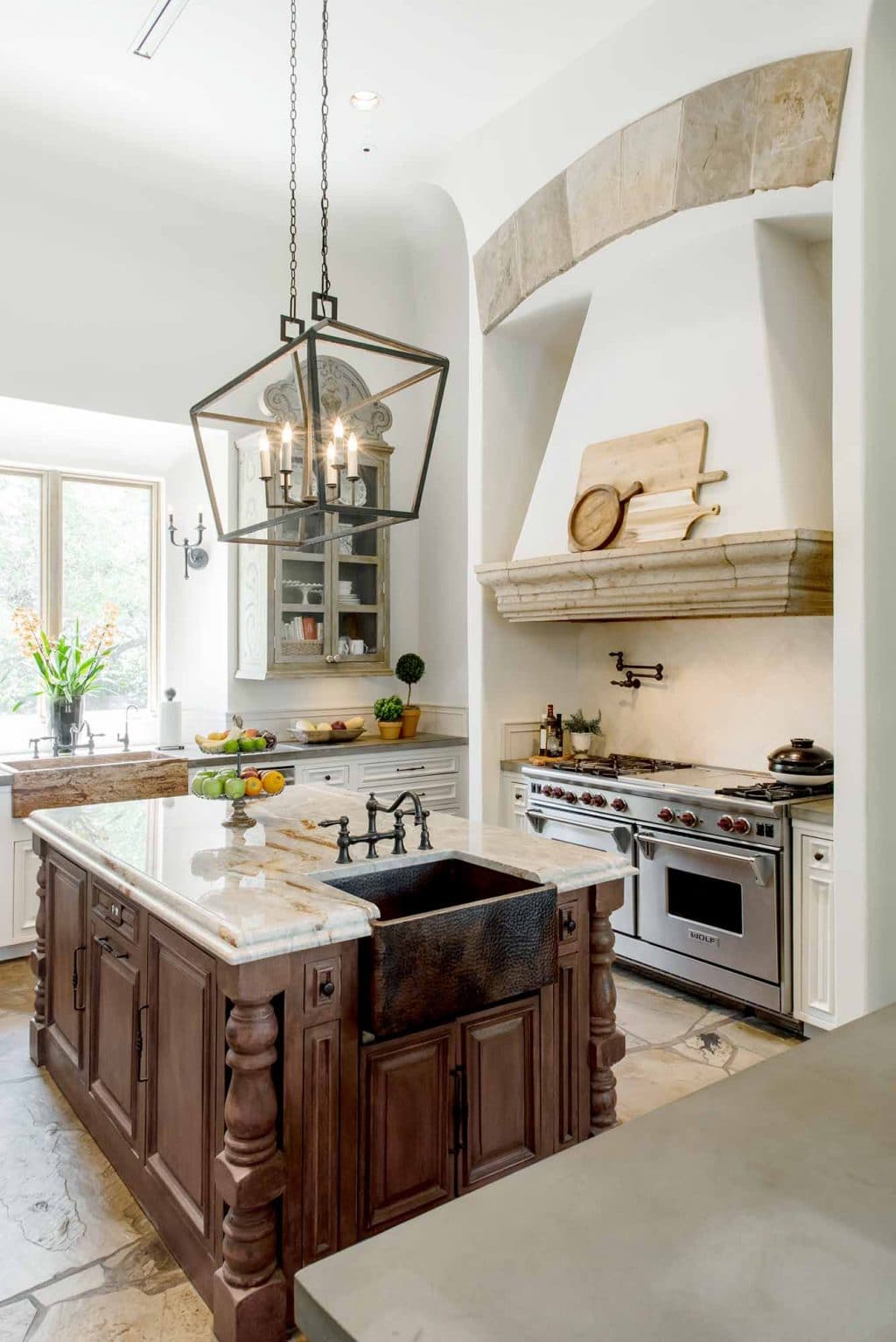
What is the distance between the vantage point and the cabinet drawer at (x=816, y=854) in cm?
331

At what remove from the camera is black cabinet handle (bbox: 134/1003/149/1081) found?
7.83 feet

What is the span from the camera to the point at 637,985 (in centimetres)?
412

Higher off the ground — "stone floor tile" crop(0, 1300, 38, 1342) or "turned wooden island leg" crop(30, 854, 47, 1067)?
"turned wooden island leg" crop(30, 854, 47, 1067)

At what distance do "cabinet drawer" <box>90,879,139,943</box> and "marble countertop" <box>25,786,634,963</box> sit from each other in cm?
10

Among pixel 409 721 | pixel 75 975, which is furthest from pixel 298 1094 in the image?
pixel 409 721

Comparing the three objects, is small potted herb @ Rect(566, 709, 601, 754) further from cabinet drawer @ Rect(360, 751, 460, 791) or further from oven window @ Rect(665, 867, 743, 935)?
oven window @ Rect(665, 867, 743, 935)

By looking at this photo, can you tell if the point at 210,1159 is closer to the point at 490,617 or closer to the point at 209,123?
the point at 490,617

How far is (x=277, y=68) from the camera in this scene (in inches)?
155

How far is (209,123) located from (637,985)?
178 inches

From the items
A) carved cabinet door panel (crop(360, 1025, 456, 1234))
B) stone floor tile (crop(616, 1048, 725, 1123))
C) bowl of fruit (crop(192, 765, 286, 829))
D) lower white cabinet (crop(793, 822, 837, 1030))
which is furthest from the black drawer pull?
lower white cabinet (crop(793, 822, 837, 1030))

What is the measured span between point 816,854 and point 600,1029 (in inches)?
52.4

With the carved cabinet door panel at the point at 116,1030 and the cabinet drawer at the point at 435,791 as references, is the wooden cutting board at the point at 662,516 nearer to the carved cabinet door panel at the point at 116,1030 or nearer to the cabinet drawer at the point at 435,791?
the cabinet drawer at the point at 435,791

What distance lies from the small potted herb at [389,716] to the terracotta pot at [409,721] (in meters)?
0.06

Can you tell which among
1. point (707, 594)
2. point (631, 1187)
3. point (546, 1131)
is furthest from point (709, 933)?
point (631, 1187)
